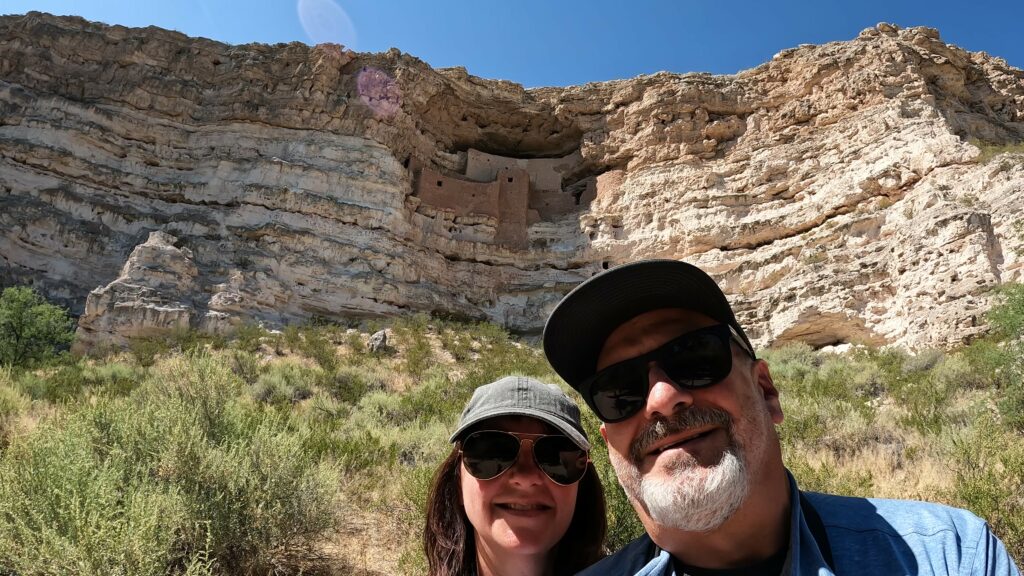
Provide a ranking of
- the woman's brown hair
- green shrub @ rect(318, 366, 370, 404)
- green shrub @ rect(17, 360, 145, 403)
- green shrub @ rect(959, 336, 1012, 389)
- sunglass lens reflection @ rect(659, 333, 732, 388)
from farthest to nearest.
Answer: green shrub @ rect(318, 366, 370, 404)
green shrub @ rect(17, 360, 145, 403)
green shrub @ rect(959, 336, 1012, 389)
the woman's brown hair
sunglass lens reflection @ rect(659, 333, 732, 388)

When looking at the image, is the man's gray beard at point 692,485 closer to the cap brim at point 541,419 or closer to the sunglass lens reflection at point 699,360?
the sunglass lens reflection at point 699,360

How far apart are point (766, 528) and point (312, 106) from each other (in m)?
16.5

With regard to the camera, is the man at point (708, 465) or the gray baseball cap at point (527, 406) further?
the gray baseball cap at point (527, 406)

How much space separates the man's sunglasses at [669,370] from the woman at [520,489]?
298 mm

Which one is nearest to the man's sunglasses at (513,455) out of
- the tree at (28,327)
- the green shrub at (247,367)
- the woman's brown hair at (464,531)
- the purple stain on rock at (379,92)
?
the woman's brown hair at (464,531)

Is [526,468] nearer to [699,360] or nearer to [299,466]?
[699,360]

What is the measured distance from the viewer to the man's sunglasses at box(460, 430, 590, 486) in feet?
4.80

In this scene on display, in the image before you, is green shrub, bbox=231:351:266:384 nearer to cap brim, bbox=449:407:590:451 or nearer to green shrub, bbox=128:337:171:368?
green shrub, bbox=128:337:171:368

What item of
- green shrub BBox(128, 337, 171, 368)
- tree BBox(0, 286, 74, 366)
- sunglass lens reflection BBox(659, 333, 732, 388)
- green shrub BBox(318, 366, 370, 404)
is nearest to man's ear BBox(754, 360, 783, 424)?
sunglass lens reflection BBox(659, 333, 732, 388)

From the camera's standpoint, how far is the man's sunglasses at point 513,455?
4.80ft

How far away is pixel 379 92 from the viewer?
52.3 feet

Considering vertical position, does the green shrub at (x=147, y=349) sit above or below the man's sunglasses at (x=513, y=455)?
below

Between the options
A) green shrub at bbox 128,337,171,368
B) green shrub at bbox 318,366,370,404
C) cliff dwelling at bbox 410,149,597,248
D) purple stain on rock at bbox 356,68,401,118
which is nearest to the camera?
Answer: green shrub at bbox 318,366,370,404

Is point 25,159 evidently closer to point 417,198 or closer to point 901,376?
point 417,198
